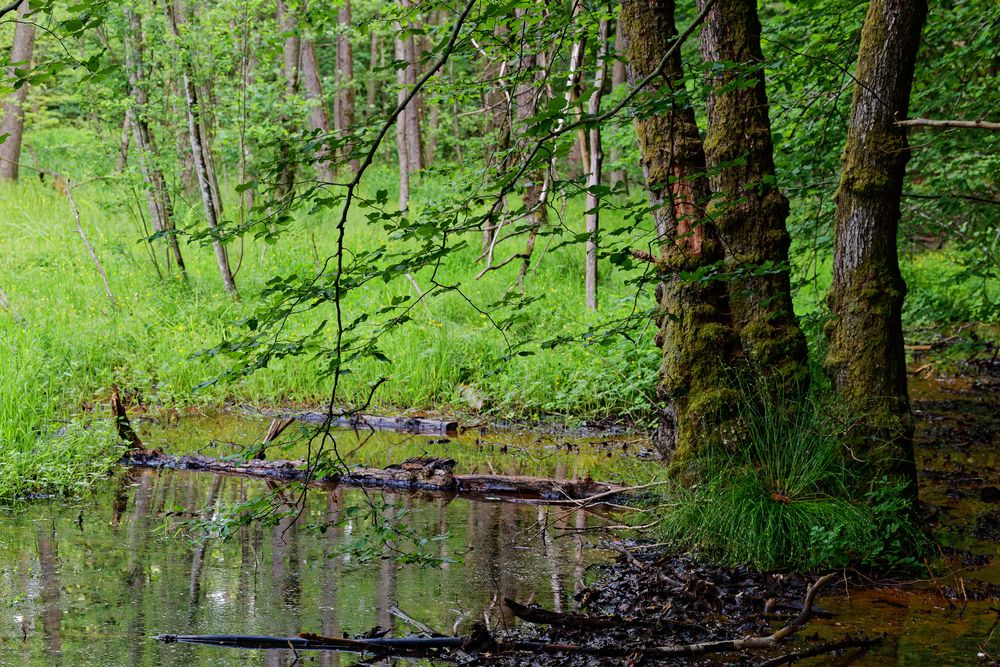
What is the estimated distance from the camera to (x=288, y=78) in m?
13.3

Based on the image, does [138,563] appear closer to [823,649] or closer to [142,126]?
[823,649]

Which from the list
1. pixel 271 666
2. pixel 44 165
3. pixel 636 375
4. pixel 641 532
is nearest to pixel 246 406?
pixel 636 375

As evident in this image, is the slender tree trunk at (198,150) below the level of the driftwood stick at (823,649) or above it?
above

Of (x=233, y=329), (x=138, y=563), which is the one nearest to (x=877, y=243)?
(x=138, y=563)

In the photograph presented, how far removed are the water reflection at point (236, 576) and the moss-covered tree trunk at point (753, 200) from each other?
5.49 feet

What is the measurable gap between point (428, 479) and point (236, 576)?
209 cm

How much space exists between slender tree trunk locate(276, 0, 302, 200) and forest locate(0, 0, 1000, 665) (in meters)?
0.06

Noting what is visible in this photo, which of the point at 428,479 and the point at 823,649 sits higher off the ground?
the point at 428,479

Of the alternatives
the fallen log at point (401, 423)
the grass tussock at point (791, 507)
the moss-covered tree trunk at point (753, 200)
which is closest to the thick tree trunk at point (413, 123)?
the fallen log at point (401, 423)

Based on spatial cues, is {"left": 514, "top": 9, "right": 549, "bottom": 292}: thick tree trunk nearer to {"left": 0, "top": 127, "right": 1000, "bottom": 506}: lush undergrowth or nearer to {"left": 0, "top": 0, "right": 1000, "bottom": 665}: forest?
{"left": 0, "top": 0, "right": 1000, "bottom": 665}: forest

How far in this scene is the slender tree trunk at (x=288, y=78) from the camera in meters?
2.97

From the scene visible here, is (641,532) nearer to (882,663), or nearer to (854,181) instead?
(882,663)

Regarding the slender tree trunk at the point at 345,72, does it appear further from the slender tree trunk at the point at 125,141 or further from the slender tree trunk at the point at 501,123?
the slender tree trunk at the point at 501,123

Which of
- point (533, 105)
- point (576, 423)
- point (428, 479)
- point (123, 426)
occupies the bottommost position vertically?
point (428, 479)
